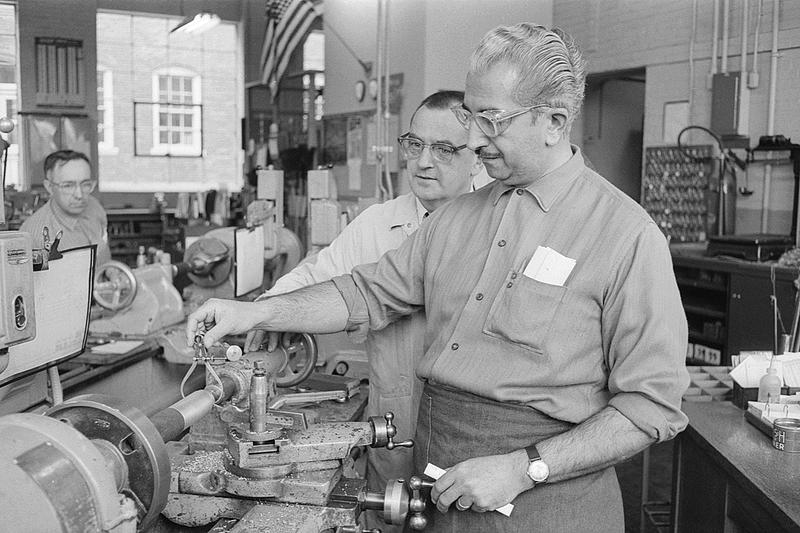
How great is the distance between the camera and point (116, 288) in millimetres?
3006

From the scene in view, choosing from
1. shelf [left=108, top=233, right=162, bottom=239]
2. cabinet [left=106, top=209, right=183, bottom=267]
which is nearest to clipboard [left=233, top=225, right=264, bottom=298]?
cabinet [left=106, top=209, right=183, bottom=267]

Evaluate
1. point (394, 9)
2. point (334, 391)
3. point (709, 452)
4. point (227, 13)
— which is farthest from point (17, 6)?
point (709, 452)

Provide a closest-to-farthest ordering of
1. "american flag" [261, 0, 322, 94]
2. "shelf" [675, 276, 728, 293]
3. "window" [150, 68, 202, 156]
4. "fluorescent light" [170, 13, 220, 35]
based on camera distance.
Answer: "shelf" [675, 276, 728, 293] < "fluorescent light" [170, 13, 220, 35] < "american flag" [261, 0, 322, 94] < "window" [150, 68, 202, 156]

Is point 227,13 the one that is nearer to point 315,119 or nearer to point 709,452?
point 315,119

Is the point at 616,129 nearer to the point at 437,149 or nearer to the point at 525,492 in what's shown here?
the point at 437,149

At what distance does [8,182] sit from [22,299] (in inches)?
348

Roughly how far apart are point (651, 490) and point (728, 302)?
1.16 meters

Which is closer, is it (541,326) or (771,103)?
(541,326)

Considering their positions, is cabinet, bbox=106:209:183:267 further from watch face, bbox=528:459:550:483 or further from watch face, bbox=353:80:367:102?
watch face, bbox=528:459:550:483

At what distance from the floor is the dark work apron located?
1686mm

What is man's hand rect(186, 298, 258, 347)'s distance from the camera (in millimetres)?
1456

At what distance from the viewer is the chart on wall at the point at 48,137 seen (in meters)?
9.01

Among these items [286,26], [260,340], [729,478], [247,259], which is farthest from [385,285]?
[286,26]

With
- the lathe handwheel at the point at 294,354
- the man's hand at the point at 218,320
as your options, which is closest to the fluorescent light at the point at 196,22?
the lathe handwheel at the point at 294,354
